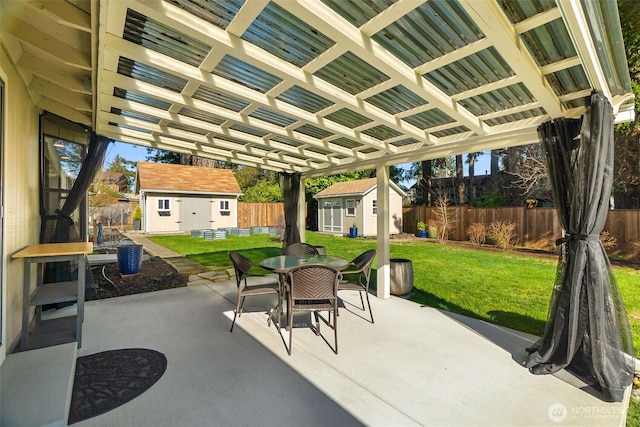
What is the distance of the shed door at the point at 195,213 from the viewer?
668 inches

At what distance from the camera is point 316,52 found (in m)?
2.30

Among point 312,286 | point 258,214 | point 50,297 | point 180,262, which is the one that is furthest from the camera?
point 258,214

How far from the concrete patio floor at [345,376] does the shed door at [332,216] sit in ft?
42.2

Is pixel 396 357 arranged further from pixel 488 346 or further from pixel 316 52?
pixel 316 52

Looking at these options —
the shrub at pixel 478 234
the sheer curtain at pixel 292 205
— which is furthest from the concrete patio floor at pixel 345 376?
the shrub at pixel 478 234

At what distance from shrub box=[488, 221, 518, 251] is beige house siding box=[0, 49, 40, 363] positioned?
40.7 ft

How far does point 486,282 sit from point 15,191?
757 centimetres

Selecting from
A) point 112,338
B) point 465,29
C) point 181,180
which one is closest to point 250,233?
point 181,180

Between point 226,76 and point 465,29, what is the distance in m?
2.03

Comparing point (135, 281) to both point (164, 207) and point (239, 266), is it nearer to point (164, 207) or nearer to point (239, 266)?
point (239, 266)

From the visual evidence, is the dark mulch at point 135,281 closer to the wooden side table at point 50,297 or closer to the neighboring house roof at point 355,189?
the wooden side table at point 50,297

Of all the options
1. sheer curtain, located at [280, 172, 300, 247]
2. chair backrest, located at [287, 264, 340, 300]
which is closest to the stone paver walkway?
sheer curtain, located at [280, 172, 300, 247]

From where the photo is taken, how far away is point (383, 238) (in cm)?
502

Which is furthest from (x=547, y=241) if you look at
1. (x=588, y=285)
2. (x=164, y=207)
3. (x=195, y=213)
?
(x=164, y=207)
